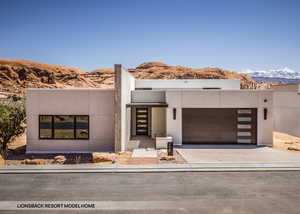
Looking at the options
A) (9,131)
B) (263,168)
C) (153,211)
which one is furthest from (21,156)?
(263,168)

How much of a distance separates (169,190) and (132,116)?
11.7 m

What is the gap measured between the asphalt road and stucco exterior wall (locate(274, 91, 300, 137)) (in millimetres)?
17326

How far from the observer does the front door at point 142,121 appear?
1978 cm

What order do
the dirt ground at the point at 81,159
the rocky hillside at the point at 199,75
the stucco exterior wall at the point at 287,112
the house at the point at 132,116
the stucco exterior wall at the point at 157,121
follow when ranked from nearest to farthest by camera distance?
the dirt ground at the point at 81,159 → the house at the point at 132,116 → the stucco exterior wall at the point at 157,121 → the stucco exterior wall at the point at 287,112 → the rocky hillside at the point at 199,75

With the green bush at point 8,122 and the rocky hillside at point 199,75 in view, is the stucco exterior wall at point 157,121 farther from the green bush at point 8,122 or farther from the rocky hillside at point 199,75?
the rocky hillside at point 199,75

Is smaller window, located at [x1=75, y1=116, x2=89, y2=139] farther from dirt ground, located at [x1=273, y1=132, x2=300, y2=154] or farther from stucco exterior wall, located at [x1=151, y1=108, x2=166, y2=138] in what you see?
dirt ground, located at [x1=273, y1=132, x2=300, y2=154]

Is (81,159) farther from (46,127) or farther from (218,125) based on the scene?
(218,125)

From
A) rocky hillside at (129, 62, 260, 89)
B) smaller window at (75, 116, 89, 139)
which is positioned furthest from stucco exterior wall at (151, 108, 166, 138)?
rocky hillside at (129, 62, 260, 89)

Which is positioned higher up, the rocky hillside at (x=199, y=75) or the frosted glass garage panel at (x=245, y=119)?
the rocky hillside at (x=199, y=75)

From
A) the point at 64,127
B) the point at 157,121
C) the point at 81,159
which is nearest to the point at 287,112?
the point at 157,121

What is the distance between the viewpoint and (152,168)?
1071cm

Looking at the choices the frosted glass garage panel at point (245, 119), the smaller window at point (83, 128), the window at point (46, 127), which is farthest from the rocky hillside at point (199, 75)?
the window at point (46, 127)

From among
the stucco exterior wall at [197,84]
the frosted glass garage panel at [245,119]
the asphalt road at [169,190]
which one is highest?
the stucco exterior wall at [197,84]

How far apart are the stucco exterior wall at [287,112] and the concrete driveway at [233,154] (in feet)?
40.9
